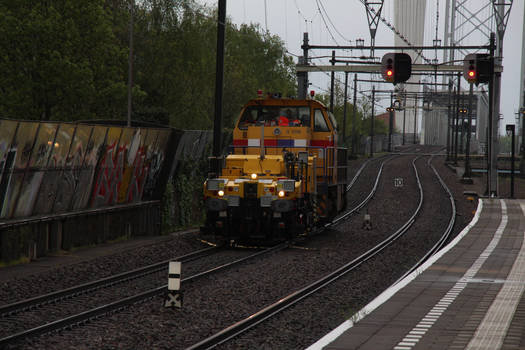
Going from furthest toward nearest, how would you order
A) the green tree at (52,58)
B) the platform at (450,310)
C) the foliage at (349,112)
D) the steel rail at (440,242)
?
1. the foliage at (349,112)
2. the green tree at (52,58)
3. the steel rail at (440,242)
4. the platform at (450,310)

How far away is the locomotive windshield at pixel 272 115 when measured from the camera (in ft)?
75.5

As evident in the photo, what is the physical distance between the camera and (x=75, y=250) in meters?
19.9

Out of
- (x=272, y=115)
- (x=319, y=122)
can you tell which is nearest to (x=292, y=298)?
(x=272, y=115)

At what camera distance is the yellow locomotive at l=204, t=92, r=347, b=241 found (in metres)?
19.8

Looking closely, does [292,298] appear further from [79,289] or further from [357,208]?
[357,208]

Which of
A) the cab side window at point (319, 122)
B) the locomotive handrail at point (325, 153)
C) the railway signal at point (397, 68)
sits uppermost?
the railway signal at point (397, 68)

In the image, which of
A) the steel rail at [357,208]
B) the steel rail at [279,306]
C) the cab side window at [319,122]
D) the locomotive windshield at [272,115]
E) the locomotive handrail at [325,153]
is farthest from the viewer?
the steel rail at [357,208]

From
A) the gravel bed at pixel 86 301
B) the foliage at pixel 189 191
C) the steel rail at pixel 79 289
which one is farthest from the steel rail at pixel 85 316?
the foliage at pixel 189 191

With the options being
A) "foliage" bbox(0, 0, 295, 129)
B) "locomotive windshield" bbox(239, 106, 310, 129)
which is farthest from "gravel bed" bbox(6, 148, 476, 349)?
"foliage" bbox(0, 0, 295, 129)

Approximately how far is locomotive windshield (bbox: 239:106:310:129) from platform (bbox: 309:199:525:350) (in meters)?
6.84

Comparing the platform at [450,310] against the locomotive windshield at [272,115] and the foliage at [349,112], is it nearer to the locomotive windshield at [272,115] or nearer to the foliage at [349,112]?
the locomotive windshield at [272,115]

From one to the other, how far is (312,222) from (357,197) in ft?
67.3

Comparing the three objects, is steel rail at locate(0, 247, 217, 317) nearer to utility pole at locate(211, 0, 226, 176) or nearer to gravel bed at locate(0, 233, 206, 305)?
gravel bed at locate(0, 233, 206, 305)

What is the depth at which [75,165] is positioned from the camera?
20.0 meters
